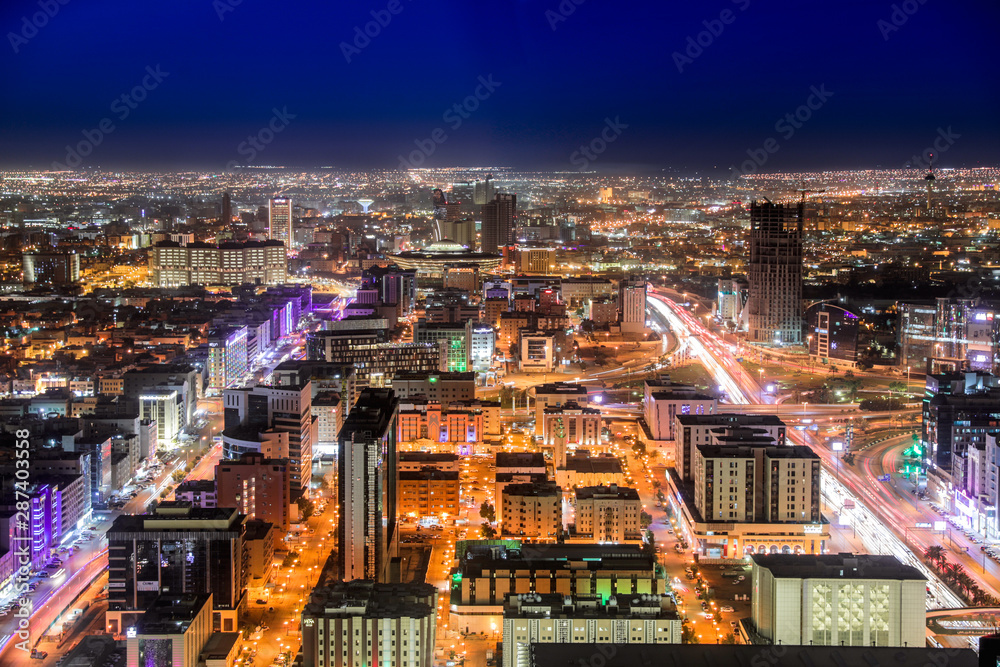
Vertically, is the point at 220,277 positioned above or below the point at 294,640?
above

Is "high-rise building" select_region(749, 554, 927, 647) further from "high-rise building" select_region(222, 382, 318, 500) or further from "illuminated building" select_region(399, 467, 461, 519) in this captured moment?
"high-rise building" select_region(222, 382, 318, 500)

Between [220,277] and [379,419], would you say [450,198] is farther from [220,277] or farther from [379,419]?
[379,419]

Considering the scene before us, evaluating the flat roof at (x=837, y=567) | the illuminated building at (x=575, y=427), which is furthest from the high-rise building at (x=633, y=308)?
the flat roof at (x=837, y=567)

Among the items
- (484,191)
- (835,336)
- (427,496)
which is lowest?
(427,496)

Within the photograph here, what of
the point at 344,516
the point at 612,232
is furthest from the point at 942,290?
the point at 612,232

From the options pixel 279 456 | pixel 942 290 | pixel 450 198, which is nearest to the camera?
pixel 279 456

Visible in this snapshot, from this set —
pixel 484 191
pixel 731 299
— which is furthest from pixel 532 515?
pixel 484 191

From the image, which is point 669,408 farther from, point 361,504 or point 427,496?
point 361,504
